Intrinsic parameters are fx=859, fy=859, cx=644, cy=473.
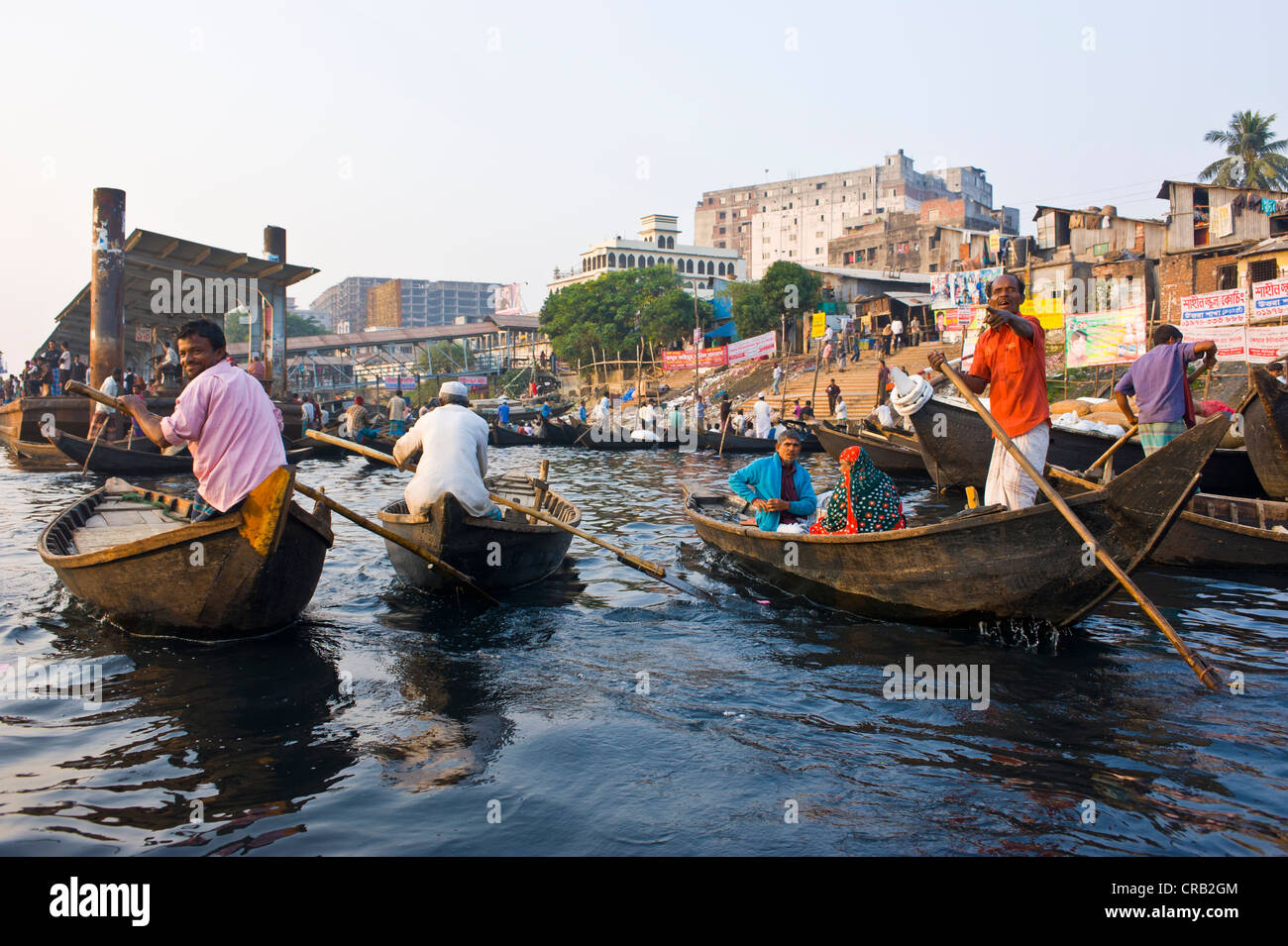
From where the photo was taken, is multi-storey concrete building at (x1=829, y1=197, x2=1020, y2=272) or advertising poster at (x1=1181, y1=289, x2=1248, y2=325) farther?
multi-storey concrete building at (x1=829, y1=197, x2=1020, y2=272)

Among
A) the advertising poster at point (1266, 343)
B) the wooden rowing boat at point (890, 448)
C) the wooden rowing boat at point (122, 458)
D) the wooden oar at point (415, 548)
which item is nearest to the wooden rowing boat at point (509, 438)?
the wooden rowing boat at point (122, 458)

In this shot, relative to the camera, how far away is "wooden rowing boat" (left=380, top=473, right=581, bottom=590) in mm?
6469

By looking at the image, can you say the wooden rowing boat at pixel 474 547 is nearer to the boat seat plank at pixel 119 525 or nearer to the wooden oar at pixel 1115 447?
the boat seat plank at pixel 119 525

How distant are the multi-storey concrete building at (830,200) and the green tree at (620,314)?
85.6ft

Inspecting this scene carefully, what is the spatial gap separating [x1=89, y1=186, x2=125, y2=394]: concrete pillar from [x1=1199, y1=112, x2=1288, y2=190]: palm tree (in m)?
37.7

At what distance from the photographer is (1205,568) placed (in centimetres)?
775

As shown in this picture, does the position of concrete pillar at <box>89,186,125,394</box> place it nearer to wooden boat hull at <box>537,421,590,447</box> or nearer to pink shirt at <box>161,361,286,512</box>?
wooden boat hull at <box>537,421,590,447</box>

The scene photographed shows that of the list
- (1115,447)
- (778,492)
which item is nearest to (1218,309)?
(1115,447)

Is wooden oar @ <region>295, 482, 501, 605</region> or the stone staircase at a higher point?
the stone staircase

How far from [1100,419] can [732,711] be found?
11.4 meters

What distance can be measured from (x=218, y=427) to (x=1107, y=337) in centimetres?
1975

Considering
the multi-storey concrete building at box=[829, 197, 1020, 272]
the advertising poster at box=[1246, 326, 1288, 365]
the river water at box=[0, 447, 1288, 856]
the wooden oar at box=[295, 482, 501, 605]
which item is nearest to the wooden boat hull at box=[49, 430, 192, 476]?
the river water at box=[0, 447, 1288, 856]

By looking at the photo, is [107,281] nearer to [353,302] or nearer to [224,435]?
[224,435]

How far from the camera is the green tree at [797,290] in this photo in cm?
4188
